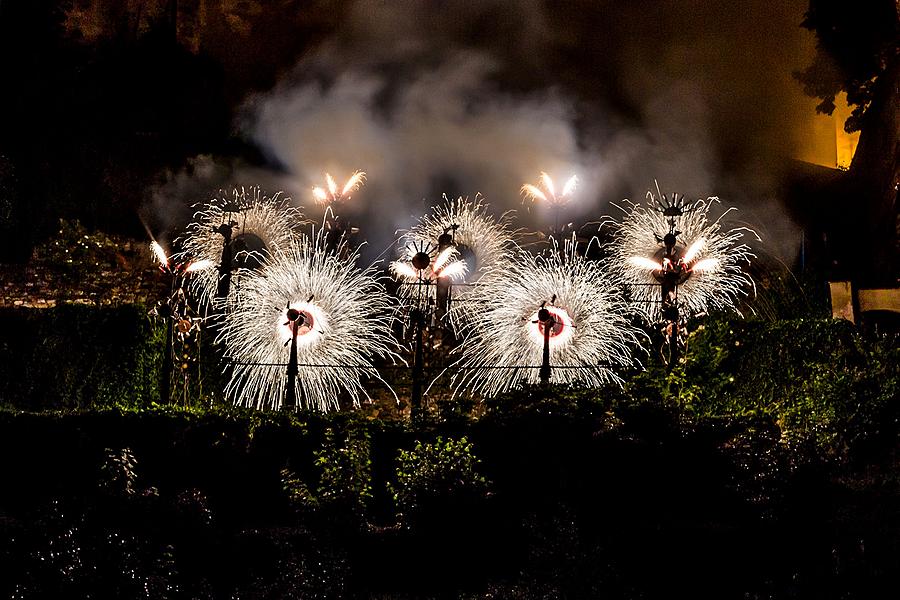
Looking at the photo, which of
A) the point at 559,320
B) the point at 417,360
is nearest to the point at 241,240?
the point at 417,360

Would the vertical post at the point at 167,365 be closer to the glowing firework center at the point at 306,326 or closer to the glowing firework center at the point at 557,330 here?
the glowing firework center at the point at 306,326

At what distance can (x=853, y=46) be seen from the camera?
75.8 ft

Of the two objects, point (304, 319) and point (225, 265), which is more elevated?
point (225, 265)

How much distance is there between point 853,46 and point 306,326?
16.8 m

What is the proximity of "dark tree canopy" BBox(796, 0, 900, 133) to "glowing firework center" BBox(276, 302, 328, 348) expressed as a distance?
15.3 metres

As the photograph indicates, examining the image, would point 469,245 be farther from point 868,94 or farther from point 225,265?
point 868,94

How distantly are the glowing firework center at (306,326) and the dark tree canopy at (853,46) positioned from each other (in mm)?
15306

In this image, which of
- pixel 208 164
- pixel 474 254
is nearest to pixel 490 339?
pixel 474 254

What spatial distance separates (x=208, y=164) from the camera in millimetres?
26938

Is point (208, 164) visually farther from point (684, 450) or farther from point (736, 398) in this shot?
point (684, 450)

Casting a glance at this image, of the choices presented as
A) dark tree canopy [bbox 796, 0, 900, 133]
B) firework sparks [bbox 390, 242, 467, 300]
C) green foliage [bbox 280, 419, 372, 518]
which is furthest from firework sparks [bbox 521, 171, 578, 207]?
dark tree canopy [bbox 796, 0, 900, 133]

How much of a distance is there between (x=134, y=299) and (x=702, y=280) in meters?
13.2

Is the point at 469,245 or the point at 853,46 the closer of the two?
the point at 469,245

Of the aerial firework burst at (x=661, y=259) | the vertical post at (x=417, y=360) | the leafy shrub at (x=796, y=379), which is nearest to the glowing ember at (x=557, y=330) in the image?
the aerial firework burst at (x=661, y=259)
